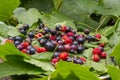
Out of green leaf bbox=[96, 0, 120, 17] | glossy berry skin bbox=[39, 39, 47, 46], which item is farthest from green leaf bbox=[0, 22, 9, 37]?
green leaf bbox=[96, 0, 120, 17]

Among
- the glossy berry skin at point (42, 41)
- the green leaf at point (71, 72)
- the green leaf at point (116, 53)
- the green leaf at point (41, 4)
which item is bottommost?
the green leaf at point (71, 72)

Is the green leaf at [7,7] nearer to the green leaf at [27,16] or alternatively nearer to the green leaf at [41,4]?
the green leaf at [27,16]

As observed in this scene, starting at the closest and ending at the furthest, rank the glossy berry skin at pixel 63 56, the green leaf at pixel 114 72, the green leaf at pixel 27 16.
→ 1. the green leaf at pixel 114 72
2. the glossy berry skin at pixel 63 56
3. the green leaf at pixel 27 16

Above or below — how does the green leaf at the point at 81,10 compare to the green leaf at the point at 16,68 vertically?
above

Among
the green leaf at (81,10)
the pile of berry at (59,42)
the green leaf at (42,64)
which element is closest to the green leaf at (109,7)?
the green leaf at (81,10)

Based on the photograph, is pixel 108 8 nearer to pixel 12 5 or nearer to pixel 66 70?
pixel 12 5

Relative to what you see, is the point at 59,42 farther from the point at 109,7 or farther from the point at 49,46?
the point at 109,7
